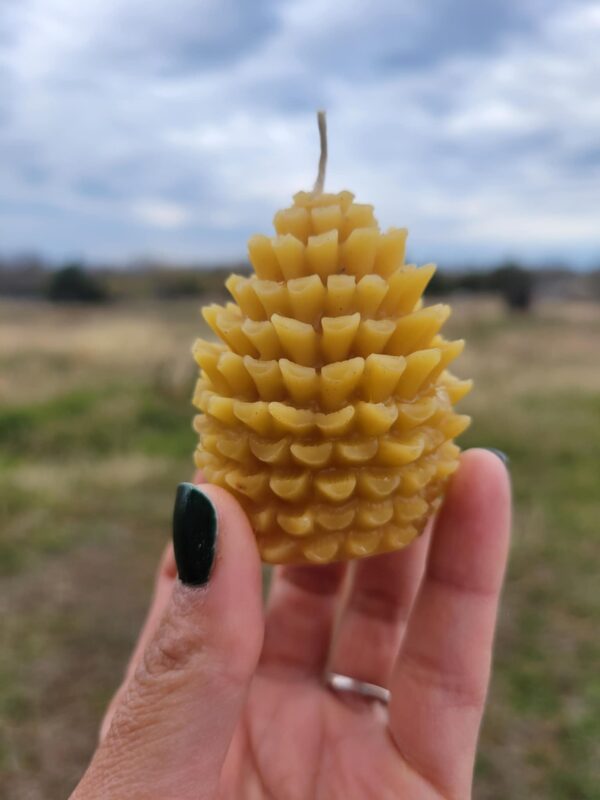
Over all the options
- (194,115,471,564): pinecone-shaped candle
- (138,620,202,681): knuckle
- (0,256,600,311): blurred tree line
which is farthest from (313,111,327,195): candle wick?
(0,256,600,311): blurred tree line

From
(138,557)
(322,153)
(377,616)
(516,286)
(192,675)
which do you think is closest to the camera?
(192,675)

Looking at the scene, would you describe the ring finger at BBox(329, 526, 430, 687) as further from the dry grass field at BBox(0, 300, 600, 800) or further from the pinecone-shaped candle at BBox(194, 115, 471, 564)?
the dry grass field at BBox(0, 300, 600, 800)

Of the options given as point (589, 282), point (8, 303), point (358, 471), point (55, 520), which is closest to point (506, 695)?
point (358, 471)

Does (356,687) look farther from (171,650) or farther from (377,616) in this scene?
(171,650)

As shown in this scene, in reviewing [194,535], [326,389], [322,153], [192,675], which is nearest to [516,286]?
[322,153]

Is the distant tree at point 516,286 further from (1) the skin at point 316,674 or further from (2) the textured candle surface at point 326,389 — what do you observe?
(2) the textured candle surface at point 326,389
